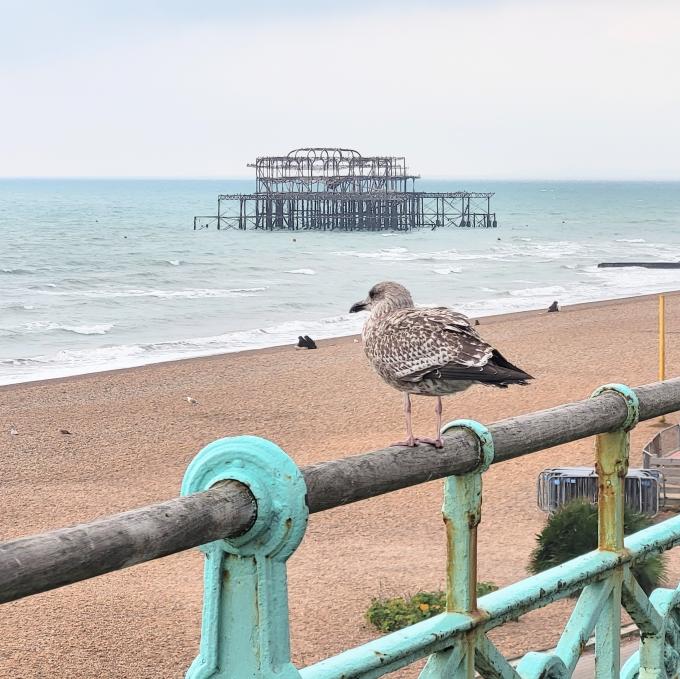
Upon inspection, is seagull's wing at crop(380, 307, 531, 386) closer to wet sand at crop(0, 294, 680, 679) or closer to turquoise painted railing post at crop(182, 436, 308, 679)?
turquoise painted railing post at crop(182, 436, 308, 679)

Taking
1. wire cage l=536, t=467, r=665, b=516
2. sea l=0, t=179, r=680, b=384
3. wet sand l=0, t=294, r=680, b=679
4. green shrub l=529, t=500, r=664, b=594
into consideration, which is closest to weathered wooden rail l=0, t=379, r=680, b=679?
wet sand l=0, t=294, r=680, b=679

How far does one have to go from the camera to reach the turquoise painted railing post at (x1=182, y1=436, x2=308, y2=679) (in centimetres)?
154

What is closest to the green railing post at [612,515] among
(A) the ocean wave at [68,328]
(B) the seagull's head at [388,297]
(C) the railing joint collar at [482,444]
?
(C) the railing joint collar at [482,444]

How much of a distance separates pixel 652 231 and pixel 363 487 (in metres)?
106

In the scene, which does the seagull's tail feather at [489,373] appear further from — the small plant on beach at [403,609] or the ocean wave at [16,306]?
the ocean wave at [16,306]

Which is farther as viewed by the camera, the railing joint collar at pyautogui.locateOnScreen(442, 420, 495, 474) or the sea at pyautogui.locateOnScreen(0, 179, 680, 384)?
the sea at pyautogui.locateOnScreen(0, 179, 680, 384)

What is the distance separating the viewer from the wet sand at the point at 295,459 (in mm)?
8672

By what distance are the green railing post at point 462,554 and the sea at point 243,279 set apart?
26164 millimetres

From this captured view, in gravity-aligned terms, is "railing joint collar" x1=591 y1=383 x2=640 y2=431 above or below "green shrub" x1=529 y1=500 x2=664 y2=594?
above

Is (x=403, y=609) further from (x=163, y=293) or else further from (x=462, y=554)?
(x=163, y=293)

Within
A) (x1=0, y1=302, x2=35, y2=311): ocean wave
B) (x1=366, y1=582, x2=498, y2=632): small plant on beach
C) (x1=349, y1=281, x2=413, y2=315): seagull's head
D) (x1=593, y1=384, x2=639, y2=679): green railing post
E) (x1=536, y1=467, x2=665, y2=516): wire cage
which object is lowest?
(x1=366, y1=582, x2=498, y2=632): small plant on beach

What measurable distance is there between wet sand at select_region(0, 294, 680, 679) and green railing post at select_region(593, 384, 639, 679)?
5.42m

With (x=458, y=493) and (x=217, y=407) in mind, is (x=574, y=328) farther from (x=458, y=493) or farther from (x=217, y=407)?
(x=458, y=493)

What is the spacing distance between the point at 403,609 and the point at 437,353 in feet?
17.0
